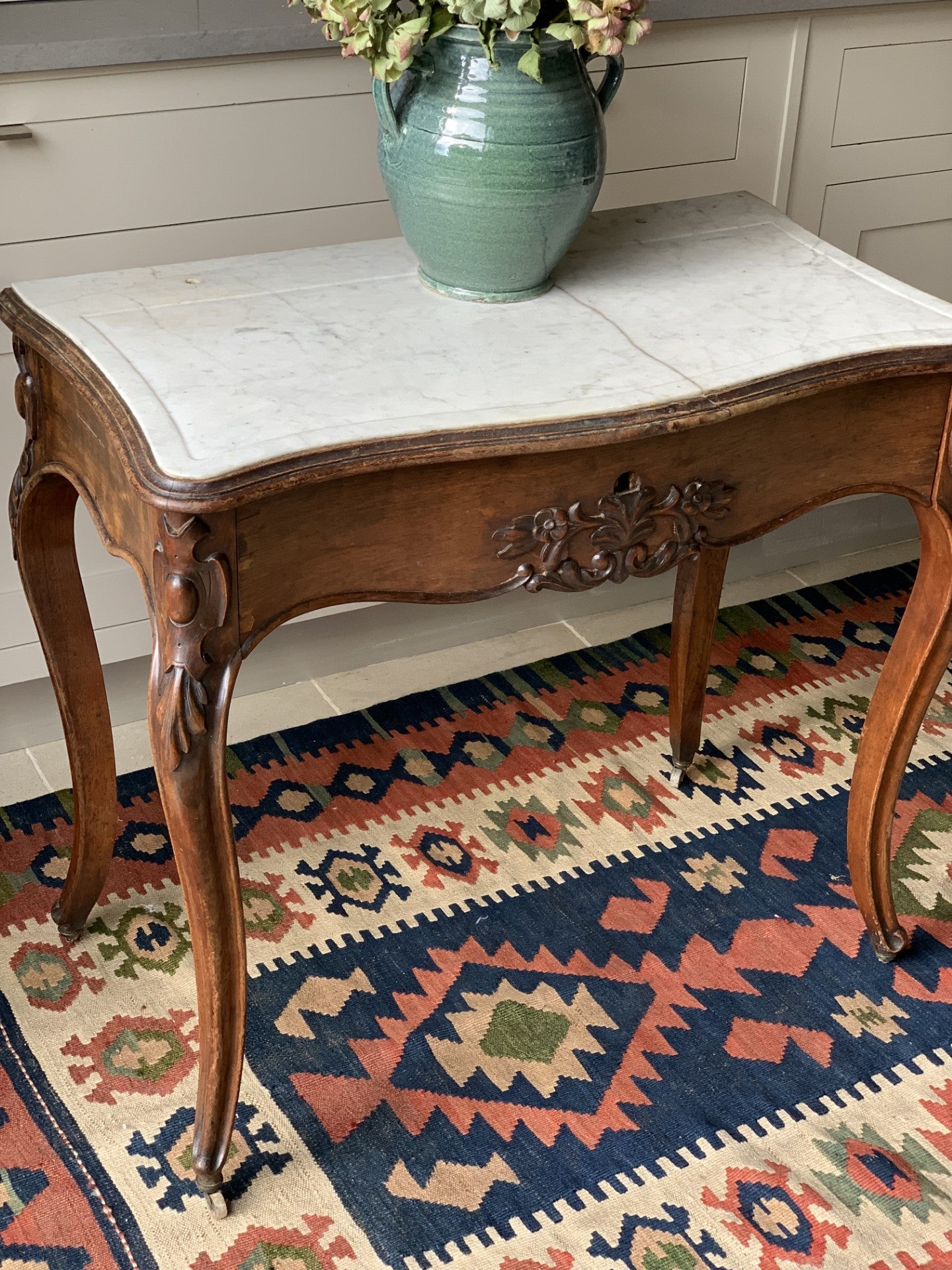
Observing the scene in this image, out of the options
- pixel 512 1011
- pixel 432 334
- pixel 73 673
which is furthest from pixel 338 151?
pixel 512 1011

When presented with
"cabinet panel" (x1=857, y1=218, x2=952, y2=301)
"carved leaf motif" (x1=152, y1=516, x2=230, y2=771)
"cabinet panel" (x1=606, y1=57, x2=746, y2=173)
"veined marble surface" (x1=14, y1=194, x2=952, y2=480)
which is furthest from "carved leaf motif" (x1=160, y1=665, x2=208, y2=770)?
"cabinet panel" (x1=857, y1=218, x2=952, y2=301)

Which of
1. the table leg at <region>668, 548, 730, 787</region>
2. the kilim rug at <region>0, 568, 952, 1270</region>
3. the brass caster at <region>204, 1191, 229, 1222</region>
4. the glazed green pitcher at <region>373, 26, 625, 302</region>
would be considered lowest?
the kilim rug at <region>0, 568, 952, 1270</region>

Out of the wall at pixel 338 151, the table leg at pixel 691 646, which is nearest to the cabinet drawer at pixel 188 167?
the wall at pixel 338 151

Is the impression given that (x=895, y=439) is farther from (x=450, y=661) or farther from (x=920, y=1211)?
(x=450, y=661)

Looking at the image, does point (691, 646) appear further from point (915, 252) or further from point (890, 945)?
point (915, 252)

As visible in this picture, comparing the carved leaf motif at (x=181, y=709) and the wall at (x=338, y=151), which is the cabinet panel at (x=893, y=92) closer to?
the wall at (x=338, y=151)

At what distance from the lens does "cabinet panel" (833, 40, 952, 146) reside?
2164 millimetres

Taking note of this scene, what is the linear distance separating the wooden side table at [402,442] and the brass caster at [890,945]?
1.03ft

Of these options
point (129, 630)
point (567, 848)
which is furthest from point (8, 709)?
point (567, 848)

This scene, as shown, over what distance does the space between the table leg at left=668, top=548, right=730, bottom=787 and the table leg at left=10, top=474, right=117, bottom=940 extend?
0.80 meters

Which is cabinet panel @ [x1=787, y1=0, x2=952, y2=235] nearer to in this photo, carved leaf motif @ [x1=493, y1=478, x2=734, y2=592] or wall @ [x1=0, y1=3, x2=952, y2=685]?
wall @ [x1=0, y1=3, x2=952, y2=685]

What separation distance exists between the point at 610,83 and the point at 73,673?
0.86 m

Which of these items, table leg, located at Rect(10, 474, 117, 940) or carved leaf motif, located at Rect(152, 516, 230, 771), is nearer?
carved leaf motif, located at Rect(152, 516, 230, 771)

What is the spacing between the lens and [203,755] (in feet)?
3.86
